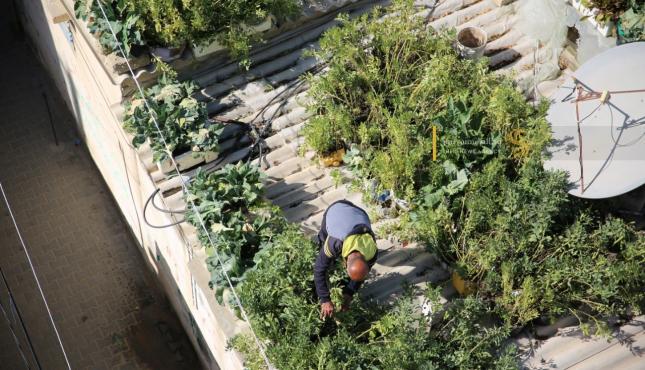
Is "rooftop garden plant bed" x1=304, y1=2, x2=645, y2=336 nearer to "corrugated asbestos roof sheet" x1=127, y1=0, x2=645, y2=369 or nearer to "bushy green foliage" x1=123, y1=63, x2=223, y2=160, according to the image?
"corrugated asbestos roof sheet" x1=127, y1=0, x2=645, y2=369

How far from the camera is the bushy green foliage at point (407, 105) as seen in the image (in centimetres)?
724

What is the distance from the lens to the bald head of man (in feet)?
20.0

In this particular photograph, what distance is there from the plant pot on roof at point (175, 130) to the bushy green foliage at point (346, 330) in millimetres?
1596

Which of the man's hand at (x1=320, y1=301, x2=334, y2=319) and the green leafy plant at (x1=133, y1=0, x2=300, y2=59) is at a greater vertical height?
the green leafy plant at (x1=133, y1=0, x2=300, y2=59)

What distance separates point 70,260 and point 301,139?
539 centimetres

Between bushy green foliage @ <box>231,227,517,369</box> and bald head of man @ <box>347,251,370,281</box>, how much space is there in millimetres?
273

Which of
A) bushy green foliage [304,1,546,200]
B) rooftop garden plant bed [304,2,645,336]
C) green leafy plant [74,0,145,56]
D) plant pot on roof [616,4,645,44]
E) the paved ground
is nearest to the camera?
rooftop garden plant bed [304,2,645,336]

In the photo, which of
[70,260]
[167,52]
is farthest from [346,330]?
[70,260]

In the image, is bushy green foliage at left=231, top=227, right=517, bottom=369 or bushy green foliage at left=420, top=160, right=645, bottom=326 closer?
bushy green foliage at left=231, top=227, right=517, bottom=369

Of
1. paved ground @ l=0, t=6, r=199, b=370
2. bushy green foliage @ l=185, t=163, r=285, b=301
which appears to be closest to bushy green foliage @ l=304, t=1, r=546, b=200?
bushy green foliage @ l=185, t=163, r=285, b=301

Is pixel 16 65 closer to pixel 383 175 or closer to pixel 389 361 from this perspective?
pixel 383 175

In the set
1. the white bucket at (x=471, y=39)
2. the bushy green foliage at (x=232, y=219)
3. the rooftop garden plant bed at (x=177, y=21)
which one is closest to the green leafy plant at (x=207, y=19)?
the rooftop garden plant bed at (x=177, y=21)

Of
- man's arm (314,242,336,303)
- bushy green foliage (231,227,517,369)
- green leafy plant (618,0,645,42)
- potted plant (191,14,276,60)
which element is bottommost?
bushy green foliage (231,227,517,369)

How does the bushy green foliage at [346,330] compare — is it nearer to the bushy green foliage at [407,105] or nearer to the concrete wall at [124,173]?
the concrete wall at [124,173]
